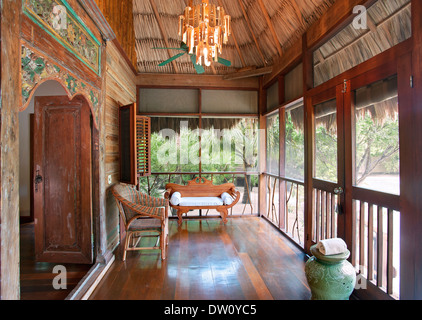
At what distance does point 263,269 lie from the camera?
2.80 metres

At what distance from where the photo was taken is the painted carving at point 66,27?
1.61m

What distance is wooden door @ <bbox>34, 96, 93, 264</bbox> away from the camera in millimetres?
2918

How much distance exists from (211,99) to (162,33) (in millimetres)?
1574

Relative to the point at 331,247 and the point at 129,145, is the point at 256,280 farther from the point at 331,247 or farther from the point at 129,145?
the point at 129,145

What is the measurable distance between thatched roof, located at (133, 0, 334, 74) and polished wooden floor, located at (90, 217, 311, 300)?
10.1ft

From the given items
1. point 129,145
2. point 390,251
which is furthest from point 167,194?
point 390,251

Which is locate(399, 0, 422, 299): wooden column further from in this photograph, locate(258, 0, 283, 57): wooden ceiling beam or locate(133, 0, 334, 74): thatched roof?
locate(258, 0, 283, 57): wooden ceiling beam

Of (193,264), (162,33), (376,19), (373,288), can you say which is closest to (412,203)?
(373,288)

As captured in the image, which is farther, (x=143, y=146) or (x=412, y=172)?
(x=143, y=146)

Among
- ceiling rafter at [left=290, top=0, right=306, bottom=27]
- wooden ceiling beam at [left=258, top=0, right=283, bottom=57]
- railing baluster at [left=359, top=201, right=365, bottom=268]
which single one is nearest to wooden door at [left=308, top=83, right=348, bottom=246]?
railing baluster at [left=359, top=201, right=365, bottom=268]

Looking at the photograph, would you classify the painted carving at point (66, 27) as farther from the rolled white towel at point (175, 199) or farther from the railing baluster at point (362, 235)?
the railing baluster at point (362, 235)

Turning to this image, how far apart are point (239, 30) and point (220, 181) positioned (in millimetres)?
3062

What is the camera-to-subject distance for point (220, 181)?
523 cm
